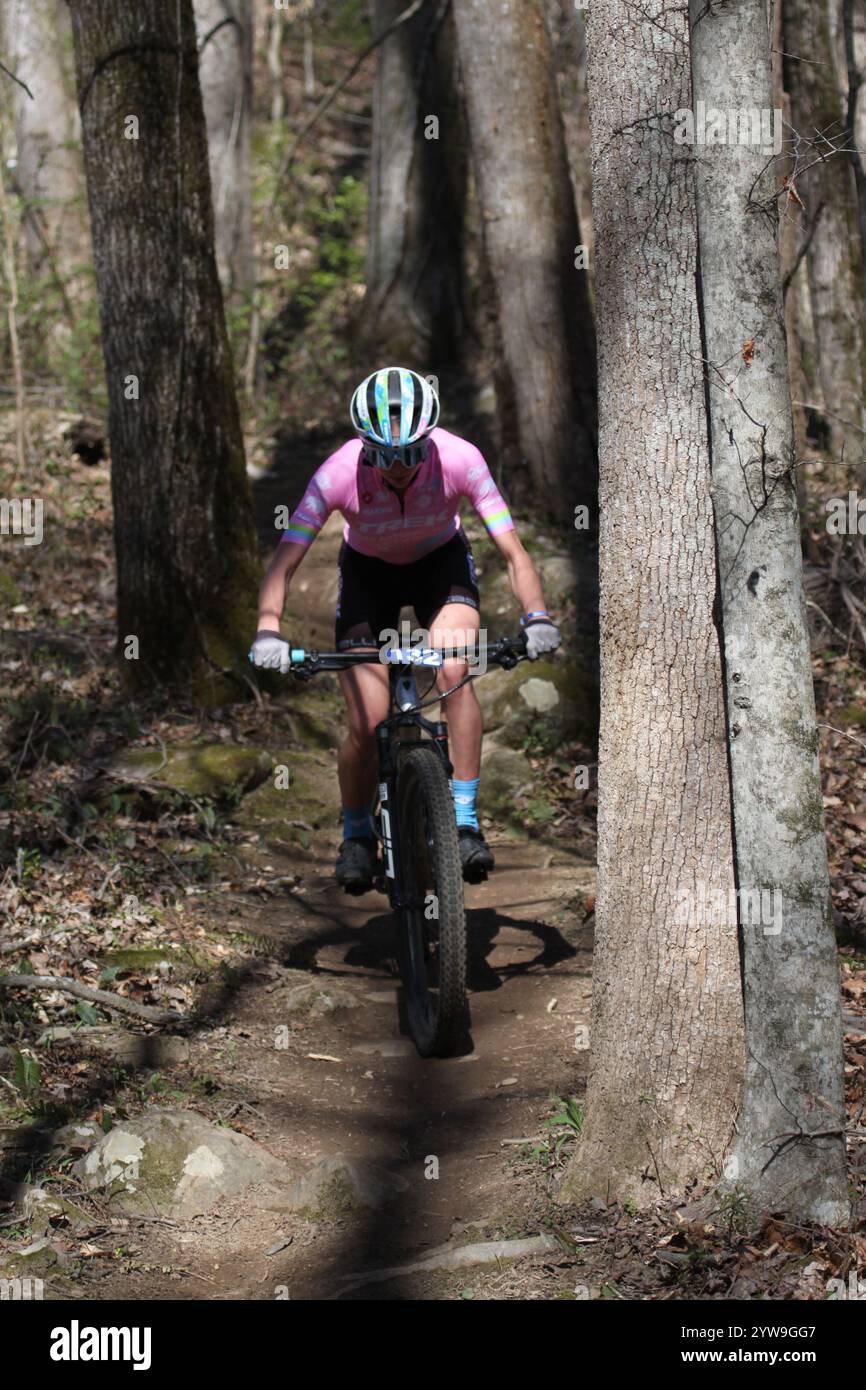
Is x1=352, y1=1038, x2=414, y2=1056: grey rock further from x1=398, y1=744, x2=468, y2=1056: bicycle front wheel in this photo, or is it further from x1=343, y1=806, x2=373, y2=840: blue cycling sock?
x1=343, y1=806, x2=373, y2=840: blue cycling sock

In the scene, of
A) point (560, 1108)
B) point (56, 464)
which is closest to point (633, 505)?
point (560, 1108)

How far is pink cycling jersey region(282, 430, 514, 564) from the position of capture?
5691 mm

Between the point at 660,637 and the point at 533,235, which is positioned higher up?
the point at 533,235

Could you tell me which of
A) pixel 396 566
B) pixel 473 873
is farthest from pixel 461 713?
pixel 396 566

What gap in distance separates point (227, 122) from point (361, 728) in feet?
43.5

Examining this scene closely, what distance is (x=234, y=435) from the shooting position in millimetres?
8664

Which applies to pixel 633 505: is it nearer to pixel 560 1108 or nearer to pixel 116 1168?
pixel 560 1108

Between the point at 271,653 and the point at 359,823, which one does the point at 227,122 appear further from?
the point at 271,653

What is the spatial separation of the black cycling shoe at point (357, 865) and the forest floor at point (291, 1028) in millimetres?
549

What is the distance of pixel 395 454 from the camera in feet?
17.6

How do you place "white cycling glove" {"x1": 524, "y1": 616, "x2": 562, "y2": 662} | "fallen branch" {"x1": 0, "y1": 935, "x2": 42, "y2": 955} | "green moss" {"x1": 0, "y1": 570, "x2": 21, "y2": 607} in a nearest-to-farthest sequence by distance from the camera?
"white cycling glove" {"x1": 524, "y1": 616, "x2": 562, "y2": 662} < "fallen branch" {"x1": 0, "y1": 935, "x2": 42, "y2": 955} < "green moss" {"x1": 0, "y1": 570, "x2": 21, "y2": 607}

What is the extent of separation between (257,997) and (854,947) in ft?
8.57

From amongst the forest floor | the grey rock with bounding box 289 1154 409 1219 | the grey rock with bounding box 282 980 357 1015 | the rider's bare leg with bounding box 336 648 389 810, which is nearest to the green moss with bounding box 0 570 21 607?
the forest floor

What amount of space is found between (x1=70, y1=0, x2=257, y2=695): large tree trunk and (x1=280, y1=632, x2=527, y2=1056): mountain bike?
10.1 feet
